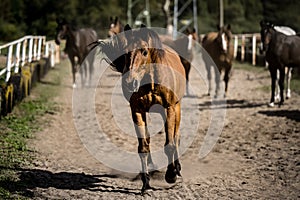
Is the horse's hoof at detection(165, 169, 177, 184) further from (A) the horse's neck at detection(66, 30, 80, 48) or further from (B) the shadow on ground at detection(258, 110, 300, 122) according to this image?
(A) the horse's neck at detection(66, 30, 80, 48)

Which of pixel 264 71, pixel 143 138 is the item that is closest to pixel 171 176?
pixel 143 138

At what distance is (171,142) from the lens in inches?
215

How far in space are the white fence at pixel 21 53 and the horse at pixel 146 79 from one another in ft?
15.3

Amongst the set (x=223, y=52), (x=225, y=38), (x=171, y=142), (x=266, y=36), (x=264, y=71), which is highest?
(x=266, y=36)

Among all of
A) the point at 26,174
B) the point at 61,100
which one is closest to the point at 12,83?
the point at 61,100

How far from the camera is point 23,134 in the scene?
7.75 m

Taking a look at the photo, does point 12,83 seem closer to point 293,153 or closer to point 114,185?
point 114,185

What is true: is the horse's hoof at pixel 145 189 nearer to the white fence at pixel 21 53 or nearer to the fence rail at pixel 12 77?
the fence rail at pixel 12 77

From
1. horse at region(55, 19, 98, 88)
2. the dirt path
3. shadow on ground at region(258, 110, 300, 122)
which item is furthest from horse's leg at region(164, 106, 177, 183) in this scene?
horse at region(55, 19, 98, 88)

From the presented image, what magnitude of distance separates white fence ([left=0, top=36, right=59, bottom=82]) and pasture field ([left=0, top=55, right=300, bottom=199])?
949mm

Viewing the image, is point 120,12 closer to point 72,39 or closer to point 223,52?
point 72,39

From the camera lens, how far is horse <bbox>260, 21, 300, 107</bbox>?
1070 centimetres

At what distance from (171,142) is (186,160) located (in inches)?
58.6

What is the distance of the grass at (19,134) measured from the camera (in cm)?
537
